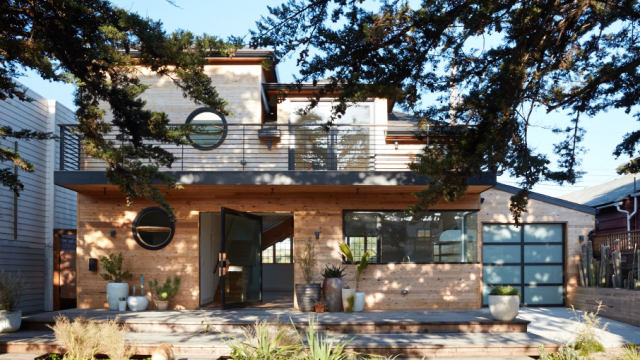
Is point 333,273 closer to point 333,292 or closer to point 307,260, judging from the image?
point 333,292

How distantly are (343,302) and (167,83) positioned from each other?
6260 millimetres

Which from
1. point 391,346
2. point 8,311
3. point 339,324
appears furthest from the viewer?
point 8,311

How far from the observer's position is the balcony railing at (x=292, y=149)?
39.0 ft

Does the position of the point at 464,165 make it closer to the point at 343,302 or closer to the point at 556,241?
the point at 343,302

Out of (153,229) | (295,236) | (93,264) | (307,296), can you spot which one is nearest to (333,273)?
(307,296)

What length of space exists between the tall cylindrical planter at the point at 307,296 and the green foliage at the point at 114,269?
3.60 m

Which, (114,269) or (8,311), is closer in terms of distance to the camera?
(8,311)

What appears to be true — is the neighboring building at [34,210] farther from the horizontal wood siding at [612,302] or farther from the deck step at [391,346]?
the horizontal wood siding at [612,302]

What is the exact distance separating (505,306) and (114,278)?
25.6ft

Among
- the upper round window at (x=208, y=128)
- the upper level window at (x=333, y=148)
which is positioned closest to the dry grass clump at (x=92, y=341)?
the upper round window at (x=208, y=128)

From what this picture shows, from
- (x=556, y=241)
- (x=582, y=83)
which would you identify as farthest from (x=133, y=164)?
(x=556, y=241)

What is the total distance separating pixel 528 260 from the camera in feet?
43.1

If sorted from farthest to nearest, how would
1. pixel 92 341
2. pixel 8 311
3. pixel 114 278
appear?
pixel 114 278 < pixel 8 311 < pixel 92 341

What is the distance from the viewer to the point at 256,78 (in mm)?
12570
